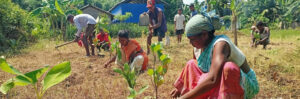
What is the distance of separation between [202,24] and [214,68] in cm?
28

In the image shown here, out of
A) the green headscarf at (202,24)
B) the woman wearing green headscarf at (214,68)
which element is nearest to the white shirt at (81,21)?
the woman wearing green headscarf at (214,68)

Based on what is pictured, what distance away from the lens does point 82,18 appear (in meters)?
4.77

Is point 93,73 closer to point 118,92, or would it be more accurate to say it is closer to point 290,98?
point 118,92

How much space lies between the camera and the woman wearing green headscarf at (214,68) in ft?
4.26

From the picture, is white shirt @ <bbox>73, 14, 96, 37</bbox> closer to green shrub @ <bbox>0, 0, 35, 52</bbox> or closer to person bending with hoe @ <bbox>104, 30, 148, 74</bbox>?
person bending with hoe @ <bbox>104, 30, 148, 74</bbox>

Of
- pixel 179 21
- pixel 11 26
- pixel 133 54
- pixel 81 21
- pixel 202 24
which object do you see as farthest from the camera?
pixel 179 21

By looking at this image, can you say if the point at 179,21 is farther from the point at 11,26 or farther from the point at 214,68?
the point at 214,68

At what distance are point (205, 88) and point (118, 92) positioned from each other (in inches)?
46.3

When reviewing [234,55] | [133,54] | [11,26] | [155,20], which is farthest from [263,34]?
[11,26]

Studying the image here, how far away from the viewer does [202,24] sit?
1.42 meters

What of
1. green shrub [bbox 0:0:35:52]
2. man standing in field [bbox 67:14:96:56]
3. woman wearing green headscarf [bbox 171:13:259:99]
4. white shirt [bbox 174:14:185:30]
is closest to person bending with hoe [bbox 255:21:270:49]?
white shirt [bbox 174:14:185:30]

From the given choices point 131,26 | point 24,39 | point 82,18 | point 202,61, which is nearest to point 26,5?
point 131,26

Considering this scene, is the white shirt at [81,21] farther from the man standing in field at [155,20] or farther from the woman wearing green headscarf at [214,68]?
the woman wearing green headscarf at [214,68]

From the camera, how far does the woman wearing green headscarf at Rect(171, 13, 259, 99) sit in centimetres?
130
